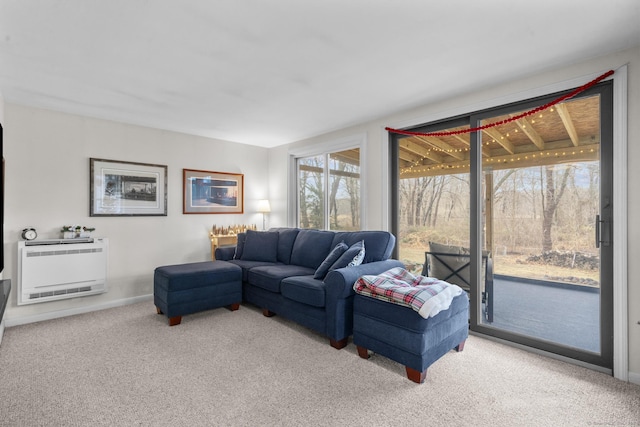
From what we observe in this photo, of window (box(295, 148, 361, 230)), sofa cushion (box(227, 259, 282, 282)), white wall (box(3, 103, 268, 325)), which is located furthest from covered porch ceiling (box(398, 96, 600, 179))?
white wall (box(3, 103, 268, 325))

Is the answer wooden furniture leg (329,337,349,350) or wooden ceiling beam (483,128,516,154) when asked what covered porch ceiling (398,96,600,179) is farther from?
wooden furniture leg (329,337,349,350)

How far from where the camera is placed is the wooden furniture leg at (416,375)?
223 centimetres

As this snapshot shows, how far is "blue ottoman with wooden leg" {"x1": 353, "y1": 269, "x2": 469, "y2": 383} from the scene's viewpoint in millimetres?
2225

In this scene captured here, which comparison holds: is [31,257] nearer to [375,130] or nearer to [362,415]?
[362,415]

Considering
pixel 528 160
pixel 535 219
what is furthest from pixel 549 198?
pixel 528 160

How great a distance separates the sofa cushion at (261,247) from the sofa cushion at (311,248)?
321 millimetres

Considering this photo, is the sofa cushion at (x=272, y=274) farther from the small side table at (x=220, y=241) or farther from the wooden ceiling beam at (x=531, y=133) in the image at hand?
the wooden ceiling beam at (x=531, y=133)

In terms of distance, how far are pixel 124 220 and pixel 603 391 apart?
498 centimetres

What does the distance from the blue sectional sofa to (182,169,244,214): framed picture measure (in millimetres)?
804

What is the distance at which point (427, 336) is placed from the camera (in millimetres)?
2230

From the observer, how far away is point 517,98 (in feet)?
9.29

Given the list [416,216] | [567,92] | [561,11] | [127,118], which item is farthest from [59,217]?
[567,92]

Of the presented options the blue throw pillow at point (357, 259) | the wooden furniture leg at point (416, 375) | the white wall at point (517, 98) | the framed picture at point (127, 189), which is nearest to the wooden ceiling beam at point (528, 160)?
the white wall at point (517, 98)

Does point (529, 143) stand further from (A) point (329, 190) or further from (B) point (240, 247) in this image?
(B) point (240, 247)
